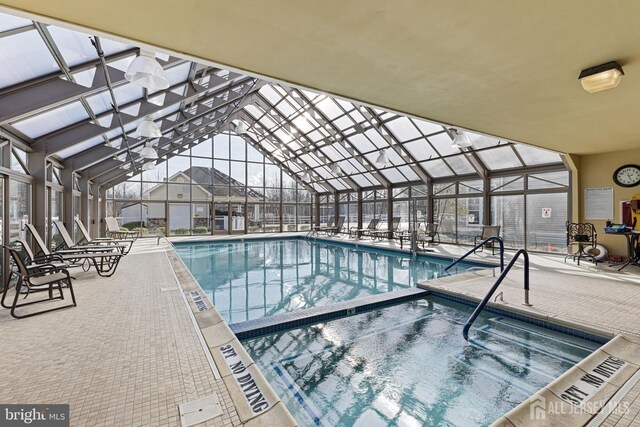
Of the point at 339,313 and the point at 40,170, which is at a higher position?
the point at 40,170

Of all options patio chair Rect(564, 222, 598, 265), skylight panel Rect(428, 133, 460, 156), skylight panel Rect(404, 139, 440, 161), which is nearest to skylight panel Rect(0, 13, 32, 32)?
skylight panel Rect(428, 133, 460, 156)

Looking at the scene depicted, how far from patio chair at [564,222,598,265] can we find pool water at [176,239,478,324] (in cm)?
213

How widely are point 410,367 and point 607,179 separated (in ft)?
22.4

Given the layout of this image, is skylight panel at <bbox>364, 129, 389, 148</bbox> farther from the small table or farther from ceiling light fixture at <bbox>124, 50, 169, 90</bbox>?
ceiling light fixture at <bbox>124, 50, 169, 90</bbox>

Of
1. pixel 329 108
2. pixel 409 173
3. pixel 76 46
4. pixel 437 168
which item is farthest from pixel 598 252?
pixel 76 46

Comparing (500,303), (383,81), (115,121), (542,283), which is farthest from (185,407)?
(115,121)

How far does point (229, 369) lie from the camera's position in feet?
7.11

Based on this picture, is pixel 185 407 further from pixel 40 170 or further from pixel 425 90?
pixel 40 170

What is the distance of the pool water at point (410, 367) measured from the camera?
2.21 metres

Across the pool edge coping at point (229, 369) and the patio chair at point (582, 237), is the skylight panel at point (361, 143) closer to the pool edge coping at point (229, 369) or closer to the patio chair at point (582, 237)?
the patio chair at point (582, 237)

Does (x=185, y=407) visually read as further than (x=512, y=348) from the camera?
No

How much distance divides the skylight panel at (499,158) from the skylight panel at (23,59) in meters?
9.17

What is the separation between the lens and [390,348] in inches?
122

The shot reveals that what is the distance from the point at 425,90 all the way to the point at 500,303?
2.86m
